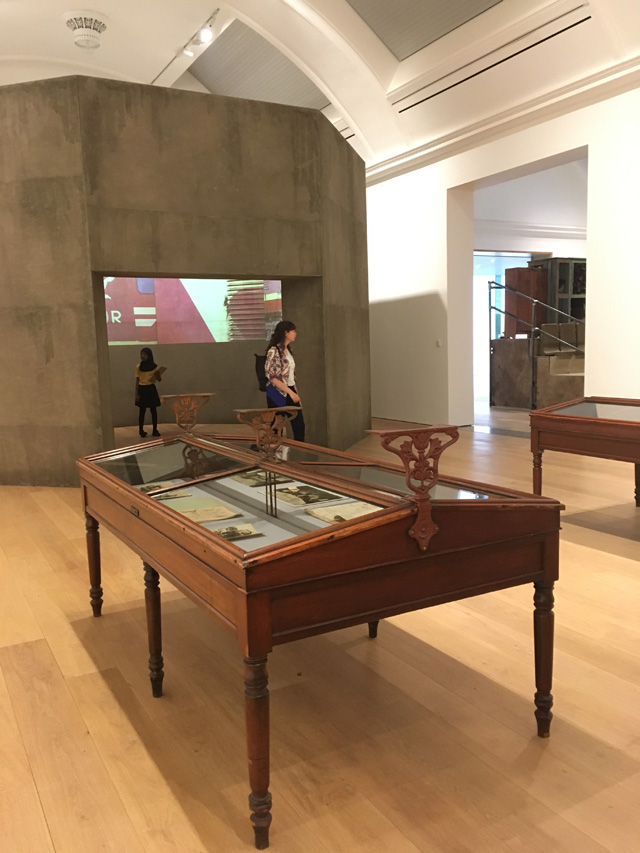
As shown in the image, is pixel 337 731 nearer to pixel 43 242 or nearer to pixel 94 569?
pixel 94 569

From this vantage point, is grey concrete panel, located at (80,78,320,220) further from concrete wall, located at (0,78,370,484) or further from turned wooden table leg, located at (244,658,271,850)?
turned wooden table leg, located at (244,658,271,850)

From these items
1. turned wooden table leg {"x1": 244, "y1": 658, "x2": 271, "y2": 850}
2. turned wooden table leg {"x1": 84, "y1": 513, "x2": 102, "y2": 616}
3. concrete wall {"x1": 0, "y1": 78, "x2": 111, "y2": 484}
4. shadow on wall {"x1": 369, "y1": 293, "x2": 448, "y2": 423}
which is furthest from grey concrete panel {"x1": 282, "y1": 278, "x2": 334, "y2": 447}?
turned wooden table leg {"x1": 244, "y1": 658, "x2": 271, "y2": 850}

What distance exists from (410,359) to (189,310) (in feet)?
13.1

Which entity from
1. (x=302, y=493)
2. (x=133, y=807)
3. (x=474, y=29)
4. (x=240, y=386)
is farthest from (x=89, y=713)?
(x=240, y=386)

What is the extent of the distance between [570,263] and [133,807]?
42.1ft

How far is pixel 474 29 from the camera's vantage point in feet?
25.8

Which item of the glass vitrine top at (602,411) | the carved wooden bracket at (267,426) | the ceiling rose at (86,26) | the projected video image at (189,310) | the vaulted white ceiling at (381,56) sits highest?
the ceiling rose at (86,26)

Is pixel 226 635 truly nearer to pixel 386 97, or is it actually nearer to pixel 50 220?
pixel 50 220

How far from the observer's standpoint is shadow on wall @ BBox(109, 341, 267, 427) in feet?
37.5

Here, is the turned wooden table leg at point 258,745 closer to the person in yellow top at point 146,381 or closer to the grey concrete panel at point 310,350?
the grey concrete panel at point 310,350

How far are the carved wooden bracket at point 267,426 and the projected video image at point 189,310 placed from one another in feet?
30.9

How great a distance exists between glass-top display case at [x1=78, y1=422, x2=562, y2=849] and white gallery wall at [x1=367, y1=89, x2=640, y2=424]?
5.69 m

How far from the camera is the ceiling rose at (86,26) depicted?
32.7ft

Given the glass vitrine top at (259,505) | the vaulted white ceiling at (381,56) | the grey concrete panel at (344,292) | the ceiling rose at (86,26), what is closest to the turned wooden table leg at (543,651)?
the glass vitrine top at (259,505)
